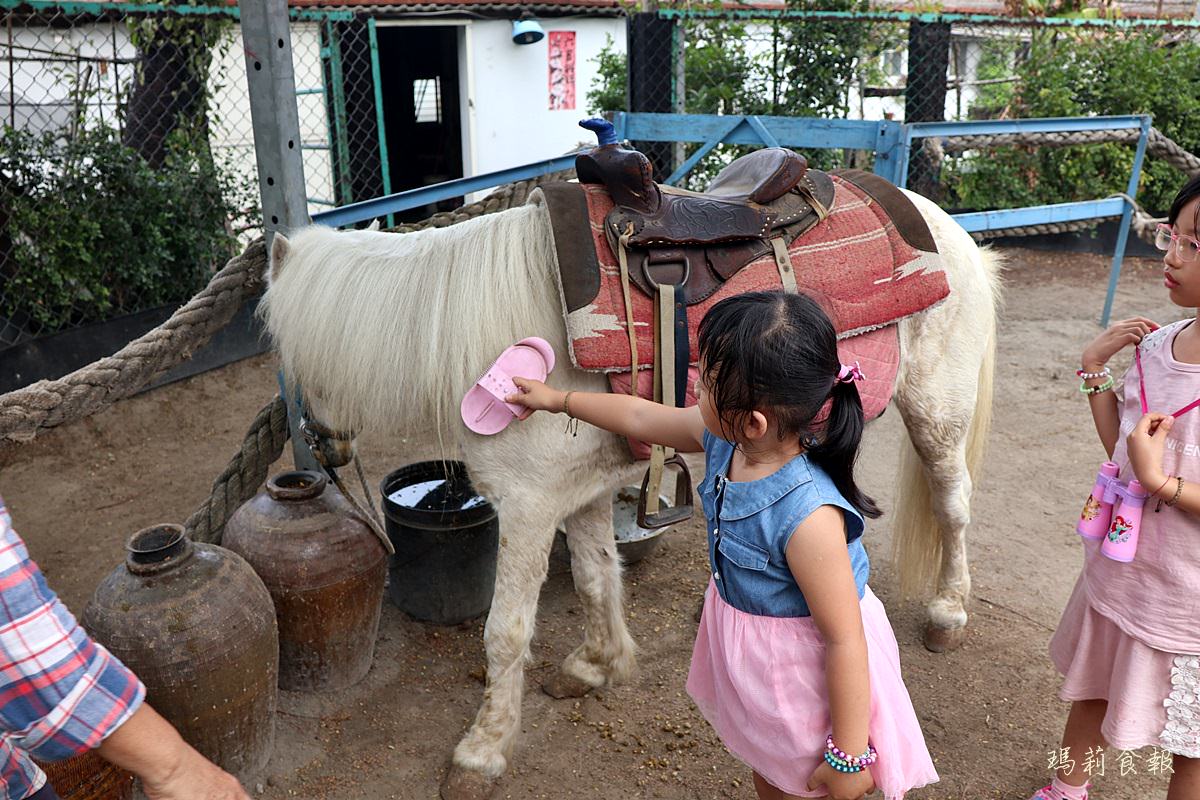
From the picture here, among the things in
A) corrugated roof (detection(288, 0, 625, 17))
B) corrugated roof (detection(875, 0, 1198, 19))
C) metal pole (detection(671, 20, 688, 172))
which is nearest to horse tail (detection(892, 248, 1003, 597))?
metal pole (detection(671, 20, 688, 172))

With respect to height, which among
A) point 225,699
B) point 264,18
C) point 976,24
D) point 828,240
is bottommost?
point 225,699

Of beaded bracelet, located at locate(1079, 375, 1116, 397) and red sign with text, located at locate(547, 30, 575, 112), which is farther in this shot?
red sign with text, located at locate(547, 30, 575, 112)

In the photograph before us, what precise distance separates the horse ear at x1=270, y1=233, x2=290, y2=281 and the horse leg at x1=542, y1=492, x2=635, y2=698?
1.09 m

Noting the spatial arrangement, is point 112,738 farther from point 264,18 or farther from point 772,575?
point 264,18

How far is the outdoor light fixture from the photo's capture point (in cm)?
849

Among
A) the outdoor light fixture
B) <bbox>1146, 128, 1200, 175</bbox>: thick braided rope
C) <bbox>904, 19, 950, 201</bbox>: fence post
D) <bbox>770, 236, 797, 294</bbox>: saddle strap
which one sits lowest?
<bbox>770, 236, 797, 294</bbox>: saddle strap

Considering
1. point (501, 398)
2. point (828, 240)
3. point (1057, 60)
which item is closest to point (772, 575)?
point (501, 398)

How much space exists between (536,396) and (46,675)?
3.29 ft

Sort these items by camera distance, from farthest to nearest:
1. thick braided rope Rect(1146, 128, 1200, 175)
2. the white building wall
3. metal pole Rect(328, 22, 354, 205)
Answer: the white building wall, metal pole Rect(328, 22, 354, 205), thick braided rope Rect(1146, 128, 1200, 175)

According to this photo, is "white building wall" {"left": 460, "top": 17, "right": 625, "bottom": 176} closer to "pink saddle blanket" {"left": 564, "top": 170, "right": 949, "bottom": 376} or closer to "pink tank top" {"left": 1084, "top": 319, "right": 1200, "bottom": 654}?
"pink saddle blanket" {"left": 564, "top": 170, "right": 949, "bottom": 376}

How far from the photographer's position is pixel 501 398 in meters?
1.82

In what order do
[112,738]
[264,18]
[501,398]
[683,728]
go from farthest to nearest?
[683,728], [264,18], [501,398], [112,738]

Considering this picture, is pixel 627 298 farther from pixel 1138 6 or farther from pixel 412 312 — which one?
pixel 1138 6

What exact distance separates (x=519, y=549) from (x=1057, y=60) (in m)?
8.51
